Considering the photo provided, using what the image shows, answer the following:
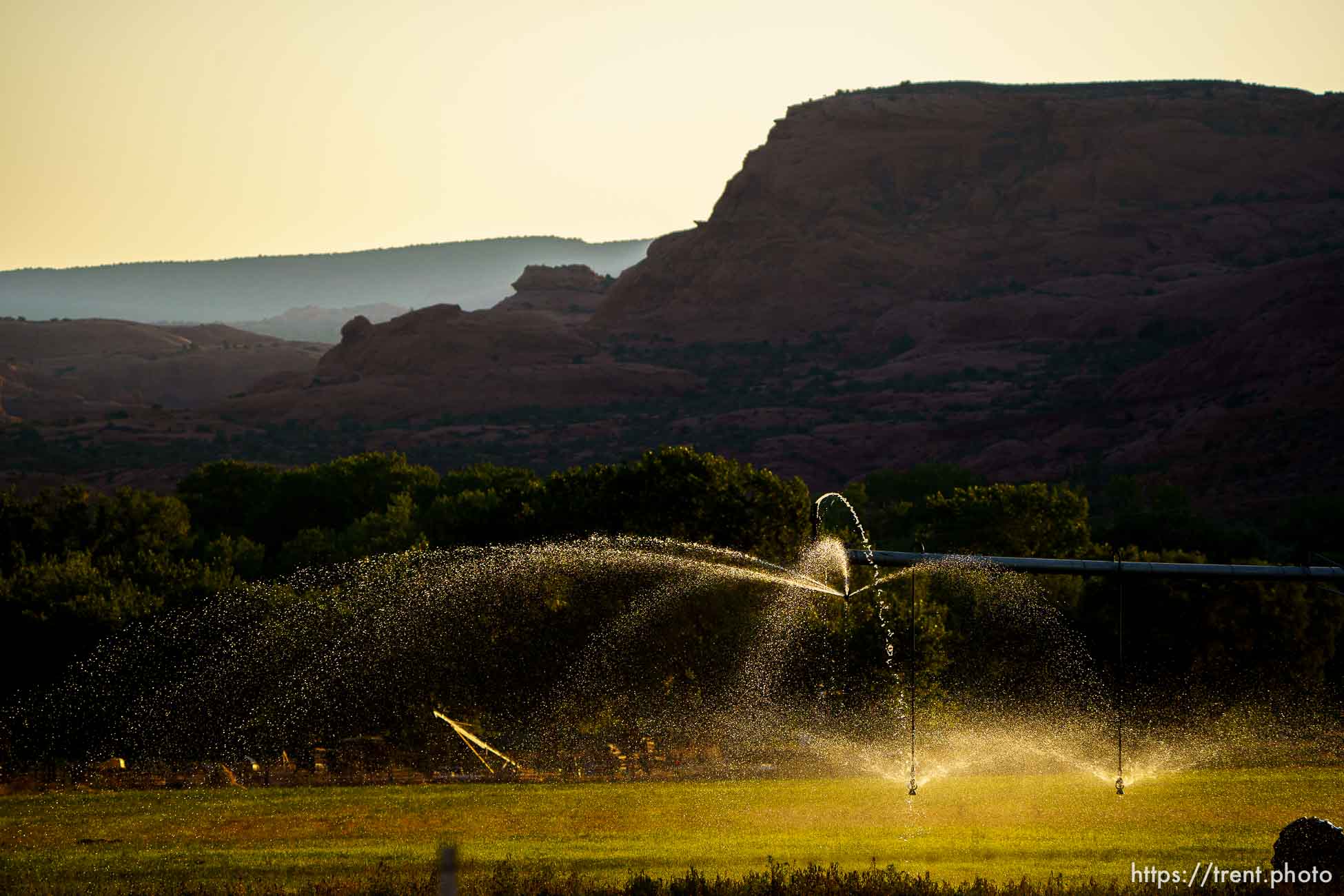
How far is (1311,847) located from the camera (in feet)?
54.9

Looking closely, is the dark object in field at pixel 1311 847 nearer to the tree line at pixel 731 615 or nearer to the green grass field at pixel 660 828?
the green grass field at pixel 660 828

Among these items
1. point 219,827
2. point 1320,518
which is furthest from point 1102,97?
point 219,827

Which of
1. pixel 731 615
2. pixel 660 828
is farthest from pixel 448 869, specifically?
pixel 731 615

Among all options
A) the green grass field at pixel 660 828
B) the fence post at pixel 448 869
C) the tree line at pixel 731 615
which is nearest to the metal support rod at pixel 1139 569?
the green grass field at pixel 660 828

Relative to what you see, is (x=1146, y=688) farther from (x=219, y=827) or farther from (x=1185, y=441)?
(x=1185, y=441)

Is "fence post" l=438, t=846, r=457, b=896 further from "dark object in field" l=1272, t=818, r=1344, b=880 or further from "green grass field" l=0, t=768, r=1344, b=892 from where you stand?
"dark object in field" l=1272, t=818, r=1344, b=880

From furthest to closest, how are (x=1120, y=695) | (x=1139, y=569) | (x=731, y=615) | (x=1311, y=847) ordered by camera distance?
1. (x=731, y=615)
2. (x=1120, y=695)
3. (x=1139, y=569)
4. (x=1311, y=847)

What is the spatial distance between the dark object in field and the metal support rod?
14.5 feet

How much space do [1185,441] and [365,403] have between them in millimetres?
83795

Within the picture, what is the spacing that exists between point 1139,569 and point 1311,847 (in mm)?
5255

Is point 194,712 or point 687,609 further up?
point 687,609

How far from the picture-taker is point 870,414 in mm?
129000

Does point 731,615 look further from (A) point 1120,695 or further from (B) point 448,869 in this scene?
(B) point 448,869

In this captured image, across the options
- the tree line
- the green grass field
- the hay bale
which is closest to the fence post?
the green grass field
